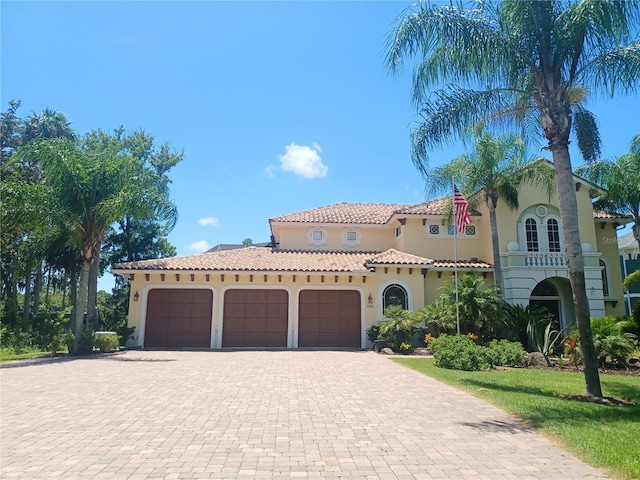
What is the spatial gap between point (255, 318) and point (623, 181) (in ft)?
59.9

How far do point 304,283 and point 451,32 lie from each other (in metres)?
12.7

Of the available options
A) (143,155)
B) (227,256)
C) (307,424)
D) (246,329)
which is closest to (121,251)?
(143,155)

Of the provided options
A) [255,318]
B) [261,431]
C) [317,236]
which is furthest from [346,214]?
[261,431]

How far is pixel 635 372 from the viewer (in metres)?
12.9

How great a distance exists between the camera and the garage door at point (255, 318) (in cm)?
1991

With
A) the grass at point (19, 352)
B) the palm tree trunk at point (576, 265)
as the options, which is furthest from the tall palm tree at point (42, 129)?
the palm tree trunk at point (576, 265)

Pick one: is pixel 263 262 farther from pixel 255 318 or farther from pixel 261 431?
pixel 261 431

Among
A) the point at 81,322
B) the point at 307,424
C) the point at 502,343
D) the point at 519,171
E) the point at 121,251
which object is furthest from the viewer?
the point at 121,251

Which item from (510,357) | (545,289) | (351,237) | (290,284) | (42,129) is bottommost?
(510,357)

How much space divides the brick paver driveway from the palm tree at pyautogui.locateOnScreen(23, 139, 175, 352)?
281 inches

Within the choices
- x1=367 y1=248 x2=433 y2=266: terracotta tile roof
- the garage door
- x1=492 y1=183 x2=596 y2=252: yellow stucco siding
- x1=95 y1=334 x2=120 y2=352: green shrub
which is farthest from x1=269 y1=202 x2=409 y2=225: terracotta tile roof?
x1=95 y1=334 x2=120 y2=352: green shrub

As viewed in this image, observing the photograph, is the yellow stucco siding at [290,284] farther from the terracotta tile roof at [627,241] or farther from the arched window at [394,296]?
the terracotta tile roof at [627,241]

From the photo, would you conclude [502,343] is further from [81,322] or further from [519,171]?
[81,322]

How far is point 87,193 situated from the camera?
55.6 feet
